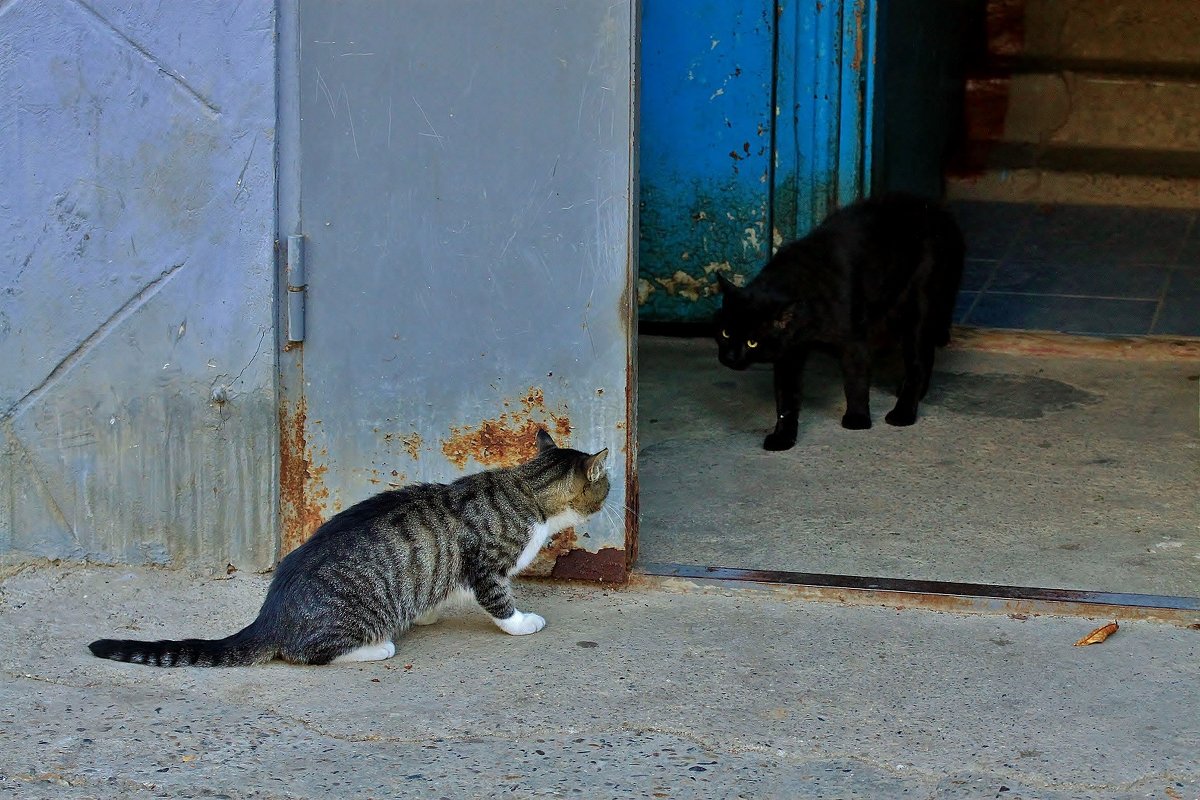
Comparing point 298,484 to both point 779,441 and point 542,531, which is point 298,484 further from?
point 779,441

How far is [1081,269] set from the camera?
7.65m

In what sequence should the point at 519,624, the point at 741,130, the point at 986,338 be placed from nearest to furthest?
1. the point at 519,624
2. the point at 741,130
3. the point at 986,338

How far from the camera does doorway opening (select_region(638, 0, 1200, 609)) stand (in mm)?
4613

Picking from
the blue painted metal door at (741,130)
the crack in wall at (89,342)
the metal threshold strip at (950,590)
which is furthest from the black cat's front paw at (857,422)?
the crack in wall at (89,342)

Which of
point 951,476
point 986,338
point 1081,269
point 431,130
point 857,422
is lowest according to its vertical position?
point 951,476

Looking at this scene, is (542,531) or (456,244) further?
(456,244)

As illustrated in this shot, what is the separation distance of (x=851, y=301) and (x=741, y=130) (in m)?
1.27

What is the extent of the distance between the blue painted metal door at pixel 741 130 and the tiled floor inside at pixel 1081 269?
108 centimetres

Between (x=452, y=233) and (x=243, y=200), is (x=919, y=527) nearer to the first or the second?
(x=452, y=233)

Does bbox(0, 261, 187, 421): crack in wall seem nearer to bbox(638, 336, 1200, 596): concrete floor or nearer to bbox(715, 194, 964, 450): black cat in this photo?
bbox(638, 336, 1200, 596): concrete floor

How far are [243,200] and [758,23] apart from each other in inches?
122

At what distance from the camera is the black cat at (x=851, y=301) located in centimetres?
562

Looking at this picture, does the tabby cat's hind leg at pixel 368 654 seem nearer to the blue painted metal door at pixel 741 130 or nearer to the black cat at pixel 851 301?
the black cat at pixel 851 301

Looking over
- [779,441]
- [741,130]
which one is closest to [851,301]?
[779,441]
